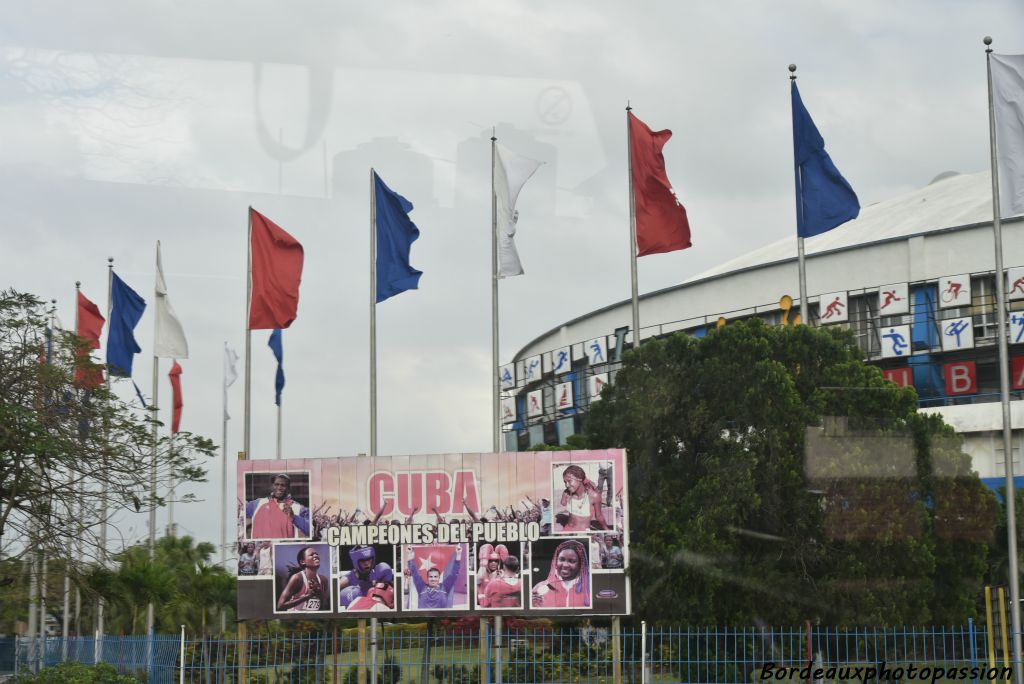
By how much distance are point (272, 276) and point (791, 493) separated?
12522 millimetres

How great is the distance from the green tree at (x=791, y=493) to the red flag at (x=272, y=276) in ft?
27.4

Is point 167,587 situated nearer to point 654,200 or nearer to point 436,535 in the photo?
point 436,535

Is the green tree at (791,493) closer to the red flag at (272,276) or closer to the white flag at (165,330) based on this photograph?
the red flag at (272,276)

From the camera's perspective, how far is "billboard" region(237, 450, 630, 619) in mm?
22094

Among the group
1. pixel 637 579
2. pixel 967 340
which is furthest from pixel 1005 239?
pixel 637 579

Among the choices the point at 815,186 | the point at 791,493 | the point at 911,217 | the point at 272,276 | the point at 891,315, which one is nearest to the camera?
the point at 791,493

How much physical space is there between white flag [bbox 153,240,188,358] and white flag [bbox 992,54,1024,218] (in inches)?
846

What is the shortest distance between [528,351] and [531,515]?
A: 46015mm

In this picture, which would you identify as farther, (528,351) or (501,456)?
(528,351)

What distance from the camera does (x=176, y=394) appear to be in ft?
138

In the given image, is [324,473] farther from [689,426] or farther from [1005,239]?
[1005,239]

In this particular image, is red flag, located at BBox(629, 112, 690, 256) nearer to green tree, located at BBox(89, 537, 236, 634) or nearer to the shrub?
green tree, located at BBox(89, 537, 236, 634)

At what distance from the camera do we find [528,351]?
6819 cm

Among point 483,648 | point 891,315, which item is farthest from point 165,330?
point 891,315
